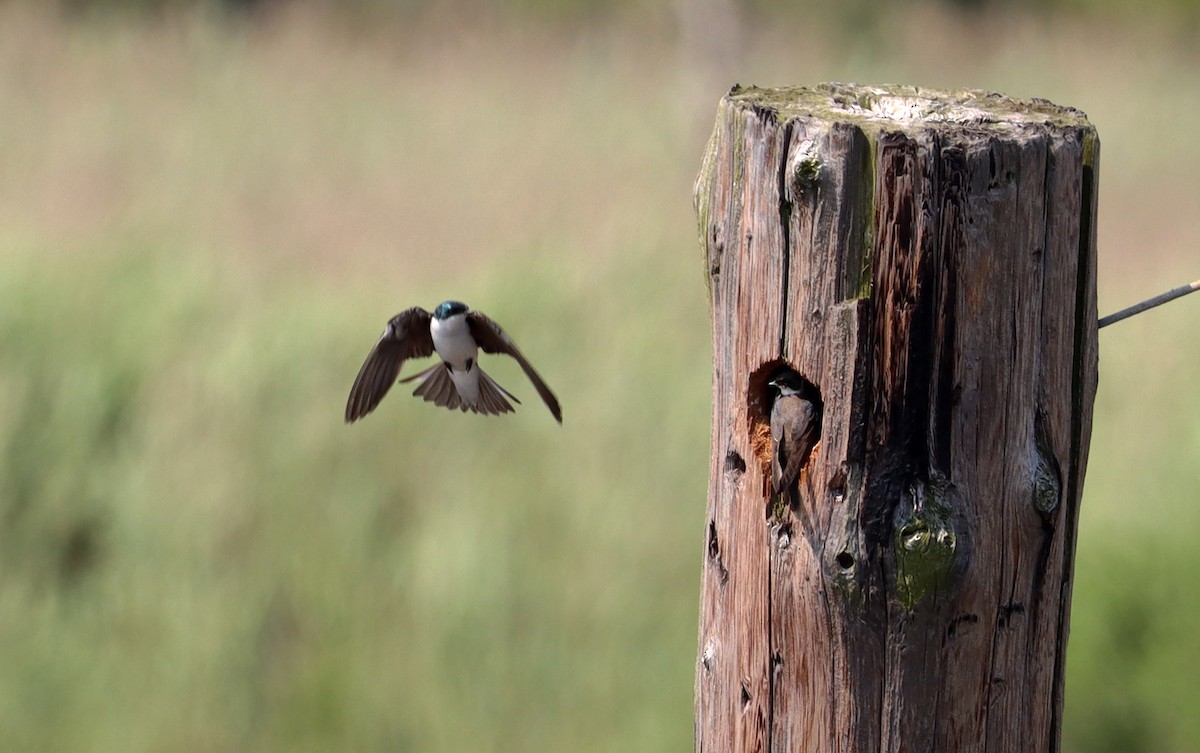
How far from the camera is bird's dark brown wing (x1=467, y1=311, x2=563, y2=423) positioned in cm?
249

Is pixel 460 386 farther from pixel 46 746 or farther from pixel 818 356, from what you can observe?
pixel 46 746

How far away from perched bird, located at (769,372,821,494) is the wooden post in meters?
0.02

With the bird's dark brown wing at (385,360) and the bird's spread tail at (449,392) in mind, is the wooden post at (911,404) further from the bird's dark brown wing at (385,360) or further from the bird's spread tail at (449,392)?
the bird's spread tail at (449,392)

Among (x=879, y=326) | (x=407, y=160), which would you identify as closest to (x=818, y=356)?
(x=879, y=326)

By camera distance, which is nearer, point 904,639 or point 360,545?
point 904,639

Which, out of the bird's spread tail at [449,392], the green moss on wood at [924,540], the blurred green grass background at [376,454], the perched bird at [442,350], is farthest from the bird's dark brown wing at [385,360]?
the blurred green grass background at [376,454]

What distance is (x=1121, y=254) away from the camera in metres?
7.05

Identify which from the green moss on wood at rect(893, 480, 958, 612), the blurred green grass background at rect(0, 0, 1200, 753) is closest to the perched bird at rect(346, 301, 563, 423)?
the green moss on wood at rect(893, 480, 958, 612)

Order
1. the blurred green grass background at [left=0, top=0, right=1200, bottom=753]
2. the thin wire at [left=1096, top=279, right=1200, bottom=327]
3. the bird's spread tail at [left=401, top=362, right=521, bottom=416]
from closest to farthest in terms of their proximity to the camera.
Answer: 1. the thin wire at [left=1096, top=279, right=1200, bottom=327]
2. the bird's spread tail at [left=401, top=362, right=521, bottom=416]
3. the blurred green grass background at [left=0, top=0, right=1200, bottom=753]

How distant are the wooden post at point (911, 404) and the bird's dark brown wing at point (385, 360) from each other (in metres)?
1.19

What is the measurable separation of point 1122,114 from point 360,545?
23.6 feet

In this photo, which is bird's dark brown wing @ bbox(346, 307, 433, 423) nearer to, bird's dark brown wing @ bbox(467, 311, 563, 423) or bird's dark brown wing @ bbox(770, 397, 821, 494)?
bird's dark brown wing @ bbox(467, 311, 563, 423)

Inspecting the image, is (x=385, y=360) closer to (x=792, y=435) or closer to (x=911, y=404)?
(x=792, y=435)

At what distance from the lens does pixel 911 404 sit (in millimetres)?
1494
